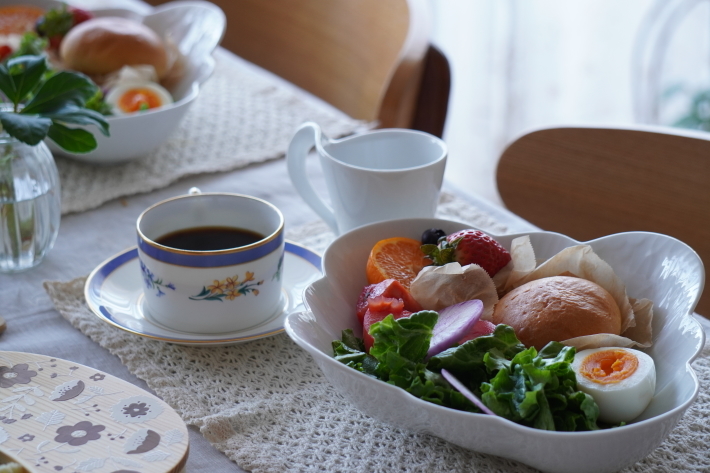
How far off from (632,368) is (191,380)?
1.14 ft

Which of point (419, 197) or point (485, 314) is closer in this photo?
point (485, 314)

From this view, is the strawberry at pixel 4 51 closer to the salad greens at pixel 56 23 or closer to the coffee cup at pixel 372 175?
the salad greens at pixel 56 23

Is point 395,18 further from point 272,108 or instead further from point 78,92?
point 78,92

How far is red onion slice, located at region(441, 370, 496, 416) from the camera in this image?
1.50 ft

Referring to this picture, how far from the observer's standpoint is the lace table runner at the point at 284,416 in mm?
518

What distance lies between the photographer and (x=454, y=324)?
0.52m

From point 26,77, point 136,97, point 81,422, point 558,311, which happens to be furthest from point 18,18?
point 558,311

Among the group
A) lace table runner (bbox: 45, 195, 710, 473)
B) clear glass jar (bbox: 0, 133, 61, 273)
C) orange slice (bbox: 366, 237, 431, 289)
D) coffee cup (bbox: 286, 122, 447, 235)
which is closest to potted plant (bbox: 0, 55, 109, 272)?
clear glass jar (bbox: 0, 133, 61, 273)

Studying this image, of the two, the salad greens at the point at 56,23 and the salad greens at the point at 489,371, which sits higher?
the salad greens at the point at 56,23

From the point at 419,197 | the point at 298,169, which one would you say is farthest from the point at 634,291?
the point at 298,169

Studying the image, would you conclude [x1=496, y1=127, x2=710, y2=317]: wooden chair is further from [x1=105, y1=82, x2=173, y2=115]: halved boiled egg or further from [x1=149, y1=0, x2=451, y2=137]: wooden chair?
[x1=105, y1=82, x2=173, y2=115]: halved boiled egg

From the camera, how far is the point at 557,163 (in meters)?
1.02

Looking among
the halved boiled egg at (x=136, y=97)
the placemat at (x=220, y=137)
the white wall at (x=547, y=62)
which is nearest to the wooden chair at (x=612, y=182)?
the placemat at (x=220, y=137)

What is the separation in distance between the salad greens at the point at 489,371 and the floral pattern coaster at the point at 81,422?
13 centimetres
